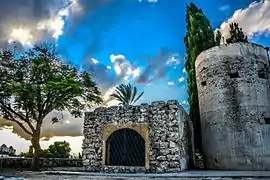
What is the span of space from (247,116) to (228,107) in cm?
113

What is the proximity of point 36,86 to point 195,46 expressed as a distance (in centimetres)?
1216

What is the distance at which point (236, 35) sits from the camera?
2053 centimetres

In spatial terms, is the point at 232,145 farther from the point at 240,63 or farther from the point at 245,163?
the point at 240,63

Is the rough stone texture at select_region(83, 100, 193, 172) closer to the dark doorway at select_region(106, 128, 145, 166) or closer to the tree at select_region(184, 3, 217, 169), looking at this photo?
the dark doorway at select_region(106, 128, 145, 166)

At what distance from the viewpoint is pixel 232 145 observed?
15.1 meters

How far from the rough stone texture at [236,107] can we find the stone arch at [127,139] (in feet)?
16.2

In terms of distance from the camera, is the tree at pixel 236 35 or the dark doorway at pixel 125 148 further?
the tree at pixel 236 35

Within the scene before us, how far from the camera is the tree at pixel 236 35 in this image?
20297 millimetres

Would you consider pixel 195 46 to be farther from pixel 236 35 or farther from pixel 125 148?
pixel 125 148

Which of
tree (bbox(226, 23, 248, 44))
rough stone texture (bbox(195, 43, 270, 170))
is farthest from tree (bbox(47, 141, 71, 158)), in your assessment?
tree (bbox(226, 23, 248, 44))

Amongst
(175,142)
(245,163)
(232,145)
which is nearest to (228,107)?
(232,145)

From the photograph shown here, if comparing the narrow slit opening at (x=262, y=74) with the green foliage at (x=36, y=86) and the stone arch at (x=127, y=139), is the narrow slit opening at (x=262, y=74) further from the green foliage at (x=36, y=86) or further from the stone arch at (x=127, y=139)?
the green foliage at (x=36, y=86)

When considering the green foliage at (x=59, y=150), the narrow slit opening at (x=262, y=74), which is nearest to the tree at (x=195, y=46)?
the narrow slit opening at (x=262, y=74)

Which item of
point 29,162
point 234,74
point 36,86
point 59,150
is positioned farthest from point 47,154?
point 234,74
